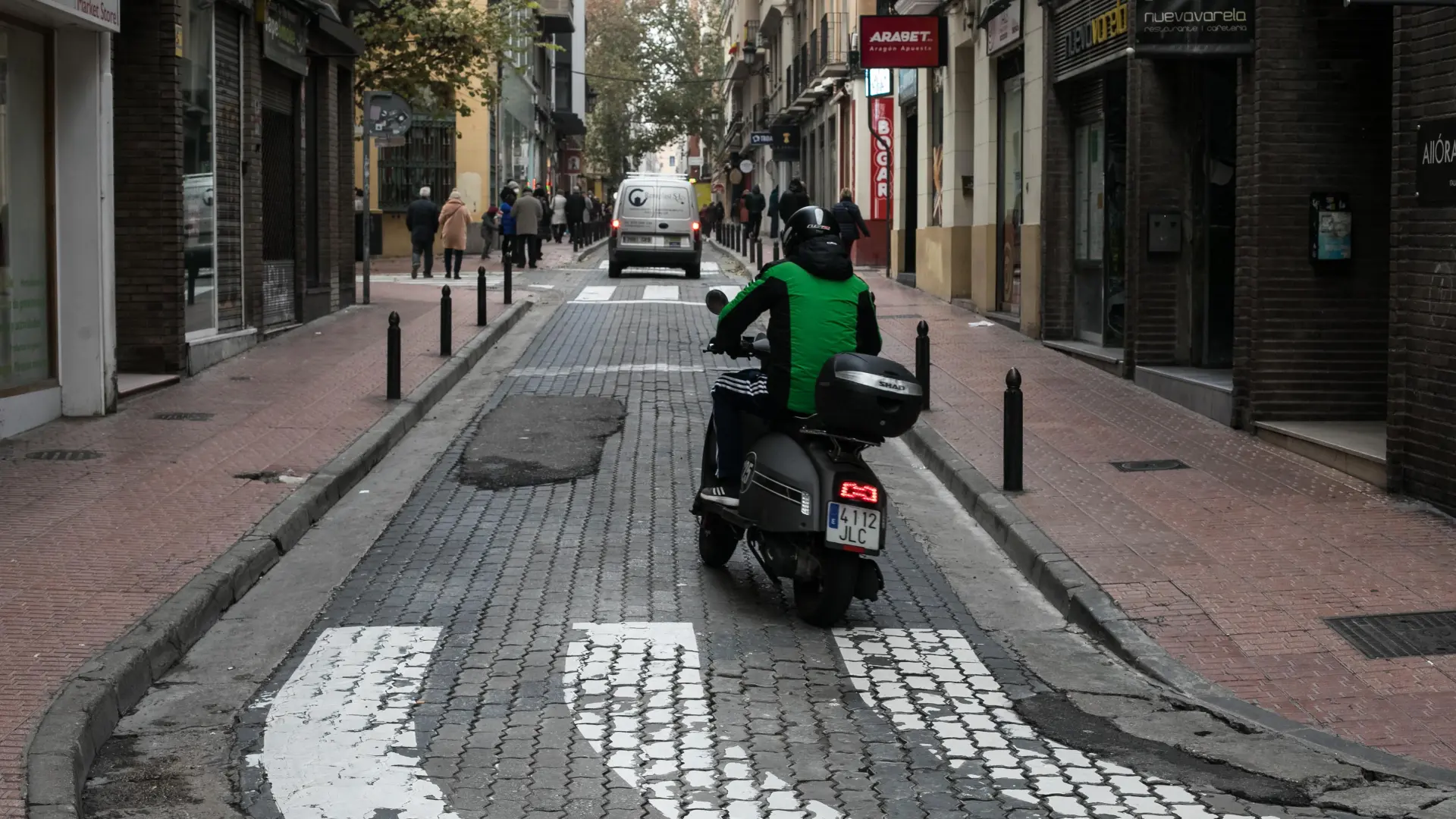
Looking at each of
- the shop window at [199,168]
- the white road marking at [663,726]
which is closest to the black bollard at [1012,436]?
the white road marking at [663,726]

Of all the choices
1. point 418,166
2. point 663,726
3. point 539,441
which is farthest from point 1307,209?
point 418,166

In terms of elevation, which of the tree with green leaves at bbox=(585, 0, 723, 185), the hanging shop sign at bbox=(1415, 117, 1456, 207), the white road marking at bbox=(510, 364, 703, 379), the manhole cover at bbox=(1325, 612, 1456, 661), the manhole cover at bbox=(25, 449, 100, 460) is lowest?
the manhole cover at bbox=(1325, 612, 1456, 661)

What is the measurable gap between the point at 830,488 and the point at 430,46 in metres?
22.4

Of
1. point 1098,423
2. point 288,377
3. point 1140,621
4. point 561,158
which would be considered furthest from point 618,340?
point 561,158

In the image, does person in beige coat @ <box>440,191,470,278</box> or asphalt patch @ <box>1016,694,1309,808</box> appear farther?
person in beige coat @ <box>440,191,470,278</box>

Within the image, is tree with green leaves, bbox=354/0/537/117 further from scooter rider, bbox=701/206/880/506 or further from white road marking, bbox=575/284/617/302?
scooter rider, bbox=701/206/880/506

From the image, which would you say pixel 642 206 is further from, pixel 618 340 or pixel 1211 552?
pixel 1211 552

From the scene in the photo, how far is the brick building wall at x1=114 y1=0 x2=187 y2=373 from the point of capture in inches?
598

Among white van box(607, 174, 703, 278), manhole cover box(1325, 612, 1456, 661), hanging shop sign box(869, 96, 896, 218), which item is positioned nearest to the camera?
manhole cover box(1325, 612, 1456, 661)

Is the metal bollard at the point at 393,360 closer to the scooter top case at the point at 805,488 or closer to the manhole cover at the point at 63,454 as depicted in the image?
the manhole cover at the point at 63,454

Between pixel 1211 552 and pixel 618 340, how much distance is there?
11967 mm

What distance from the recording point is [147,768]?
5.70 metres

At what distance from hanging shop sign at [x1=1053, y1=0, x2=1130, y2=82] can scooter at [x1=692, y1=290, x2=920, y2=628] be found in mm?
9395

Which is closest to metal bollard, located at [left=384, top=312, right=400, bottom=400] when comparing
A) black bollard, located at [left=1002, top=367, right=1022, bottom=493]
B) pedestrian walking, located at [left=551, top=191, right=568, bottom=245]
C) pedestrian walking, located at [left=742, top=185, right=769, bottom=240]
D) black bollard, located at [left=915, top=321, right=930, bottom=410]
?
black bollard, located at [left=915, top=321, right=930, bottom=410]
